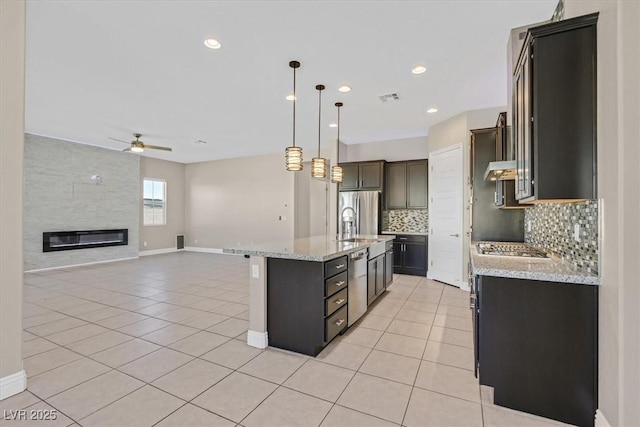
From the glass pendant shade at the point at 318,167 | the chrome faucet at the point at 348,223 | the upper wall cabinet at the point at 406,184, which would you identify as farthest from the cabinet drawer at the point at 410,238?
the glass pendant shade at the point at 318,167

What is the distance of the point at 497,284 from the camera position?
1.90 m

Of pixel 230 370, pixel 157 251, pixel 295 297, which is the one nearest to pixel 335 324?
pixel 295 297

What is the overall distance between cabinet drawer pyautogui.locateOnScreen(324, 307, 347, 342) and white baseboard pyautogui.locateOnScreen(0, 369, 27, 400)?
2249mm

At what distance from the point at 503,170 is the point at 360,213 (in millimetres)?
3610

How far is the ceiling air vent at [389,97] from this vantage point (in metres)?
4.16

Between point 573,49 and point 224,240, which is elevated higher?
point 573,49

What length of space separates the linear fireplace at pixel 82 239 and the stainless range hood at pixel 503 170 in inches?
330

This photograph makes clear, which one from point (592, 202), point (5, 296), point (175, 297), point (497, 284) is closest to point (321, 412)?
point (497, 284)

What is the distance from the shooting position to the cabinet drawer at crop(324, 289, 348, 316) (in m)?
2.66

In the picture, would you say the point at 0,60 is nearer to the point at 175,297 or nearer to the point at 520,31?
the point at 175,297

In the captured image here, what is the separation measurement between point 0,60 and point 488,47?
159 inches

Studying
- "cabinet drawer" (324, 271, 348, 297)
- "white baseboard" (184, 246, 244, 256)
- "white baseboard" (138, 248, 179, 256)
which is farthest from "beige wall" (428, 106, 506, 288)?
"white baseboard" (138, 248, 179, 256)

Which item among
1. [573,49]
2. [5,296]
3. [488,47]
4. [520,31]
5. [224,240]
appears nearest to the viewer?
[573,49]

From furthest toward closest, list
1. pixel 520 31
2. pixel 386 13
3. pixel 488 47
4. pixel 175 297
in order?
pixel 175 297 → pixel 488 47 → pixel 520 31 → pixel 386 13
